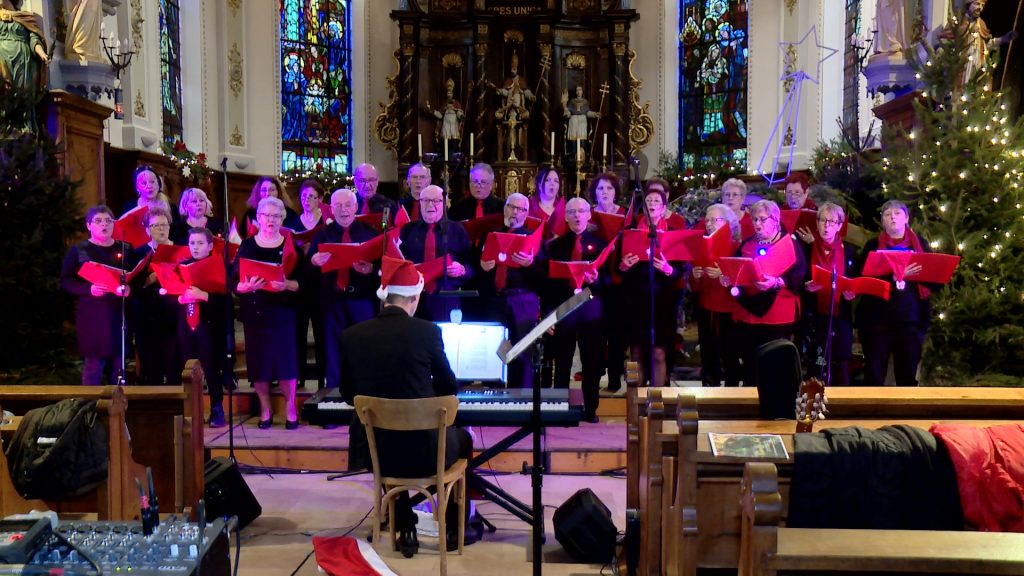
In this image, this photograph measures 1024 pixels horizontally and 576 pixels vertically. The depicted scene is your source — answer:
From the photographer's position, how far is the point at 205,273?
6.03 m

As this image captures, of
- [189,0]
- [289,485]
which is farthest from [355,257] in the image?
[189,0]

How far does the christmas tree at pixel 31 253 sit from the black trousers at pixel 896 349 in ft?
17.4

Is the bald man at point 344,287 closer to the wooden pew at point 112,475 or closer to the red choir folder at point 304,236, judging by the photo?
the red choir folder at point 304,236

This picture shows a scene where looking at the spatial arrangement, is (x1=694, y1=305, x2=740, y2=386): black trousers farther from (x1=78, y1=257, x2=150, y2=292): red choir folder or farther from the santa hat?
(x1=78, y1=257, x2=150, y2=292): red choir folder

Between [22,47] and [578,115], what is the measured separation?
333 inches

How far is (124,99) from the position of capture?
1105 cm

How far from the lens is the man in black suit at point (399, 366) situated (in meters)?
4.07

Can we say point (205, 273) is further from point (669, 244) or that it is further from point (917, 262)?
point (917, 262)

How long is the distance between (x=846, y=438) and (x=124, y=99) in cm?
1032

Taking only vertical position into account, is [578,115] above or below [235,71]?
below

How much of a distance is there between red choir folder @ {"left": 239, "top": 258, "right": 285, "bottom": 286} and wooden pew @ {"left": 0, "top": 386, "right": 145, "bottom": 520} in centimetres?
219

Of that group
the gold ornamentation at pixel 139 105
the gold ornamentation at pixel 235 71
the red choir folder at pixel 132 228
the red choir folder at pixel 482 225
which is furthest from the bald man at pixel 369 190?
the gold ornamentation at pixel 235 71

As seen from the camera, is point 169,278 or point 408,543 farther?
point 169,278

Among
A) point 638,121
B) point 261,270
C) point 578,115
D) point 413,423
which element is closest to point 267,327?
point 261,270
